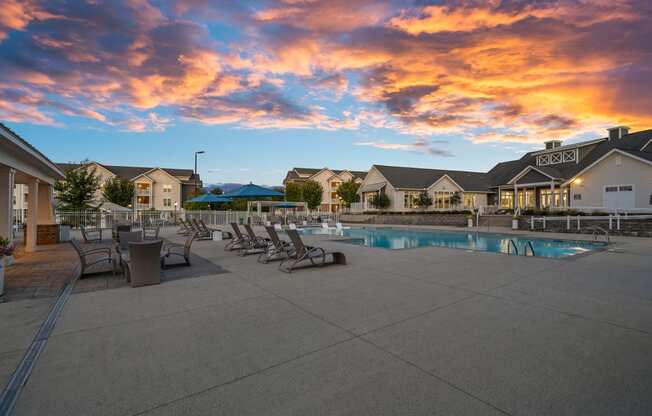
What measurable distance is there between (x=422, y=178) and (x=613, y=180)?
1860 centimetres

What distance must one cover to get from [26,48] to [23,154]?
732cm

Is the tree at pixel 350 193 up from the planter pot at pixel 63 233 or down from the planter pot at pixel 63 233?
up

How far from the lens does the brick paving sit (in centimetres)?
574

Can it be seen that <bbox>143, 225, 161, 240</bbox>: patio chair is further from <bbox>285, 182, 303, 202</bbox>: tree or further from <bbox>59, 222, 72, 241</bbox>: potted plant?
<bbox>285, 182, 303, 202</bbox>: tree

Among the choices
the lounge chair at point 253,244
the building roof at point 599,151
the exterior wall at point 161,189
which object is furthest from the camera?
the exterior wall at point 161,189

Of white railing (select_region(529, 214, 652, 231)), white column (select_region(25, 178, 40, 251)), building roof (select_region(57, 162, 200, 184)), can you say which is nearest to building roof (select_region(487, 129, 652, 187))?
white railing (select_region(529, 214, 652, 231))

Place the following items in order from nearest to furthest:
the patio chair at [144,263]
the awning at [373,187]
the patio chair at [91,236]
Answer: the patio chair at [144,263], the patio chair at [91,236], the awning at [373,187]

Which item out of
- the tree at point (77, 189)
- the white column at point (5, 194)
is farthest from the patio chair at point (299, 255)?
the tree at point (77, 189)

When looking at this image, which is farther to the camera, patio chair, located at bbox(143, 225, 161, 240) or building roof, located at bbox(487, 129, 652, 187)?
building roof, located at bbox(487, 129, 652, 187)

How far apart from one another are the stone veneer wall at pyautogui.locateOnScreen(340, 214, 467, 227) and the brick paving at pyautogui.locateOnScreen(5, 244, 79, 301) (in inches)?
1035

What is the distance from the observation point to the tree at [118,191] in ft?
116

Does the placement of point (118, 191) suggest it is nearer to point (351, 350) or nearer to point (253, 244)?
point (253, 244)

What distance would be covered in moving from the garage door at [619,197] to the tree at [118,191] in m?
47.8

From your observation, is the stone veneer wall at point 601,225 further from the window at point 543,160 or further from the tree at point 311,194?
the tree at point 311,194
